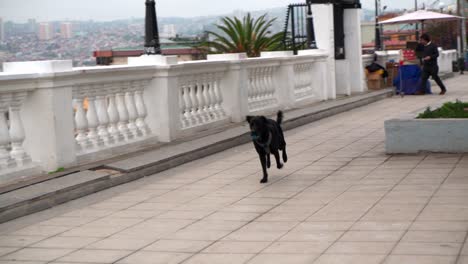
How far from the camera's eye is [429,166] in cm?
1130

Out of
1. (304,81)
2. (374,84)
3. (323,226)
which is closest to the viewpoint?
(323,226)

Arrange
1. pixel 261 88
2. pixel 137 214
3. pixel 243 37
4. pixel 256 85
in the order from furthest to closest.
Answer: pixel 243 37 < pixel 261 88 < pixel 256 85 < pixel 137 214

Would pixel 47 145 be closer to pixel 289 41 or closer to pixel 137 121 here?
pixel 137 121

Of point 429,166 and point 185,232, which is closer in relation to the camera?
point 185,232

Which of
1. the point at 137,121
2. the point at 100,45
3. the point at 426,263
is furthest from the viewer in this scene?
the point at 100,45

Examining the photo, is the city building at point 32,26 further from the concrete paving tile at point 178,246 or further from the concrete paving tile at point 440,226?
the concrete paving tile at point 440,226

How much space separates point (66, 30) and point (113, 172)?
5206mm

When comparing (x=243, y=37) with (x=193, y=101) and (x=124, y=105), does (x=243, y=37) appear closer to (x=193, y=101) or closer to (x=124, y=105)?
(x=193, y=101)

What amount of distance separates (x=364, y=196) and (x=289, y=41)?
18.3 m

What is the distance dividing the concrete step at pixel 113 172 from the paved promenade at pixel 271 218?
143 millimetres

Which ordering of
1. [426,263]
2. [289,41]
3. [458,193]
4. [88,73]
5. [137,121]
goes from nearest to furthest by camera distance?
[426,263], [458,193], [88,73], [137,121], [289,41]

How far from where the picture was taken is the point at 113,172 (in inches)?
436

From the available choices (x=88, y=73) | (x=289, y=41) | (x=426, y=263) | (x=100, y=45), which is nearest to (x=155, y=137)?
(x=88, y=73)

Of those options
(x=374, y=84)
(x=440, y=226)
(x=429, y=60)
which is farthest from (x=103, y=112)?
(x=374, y=84)
